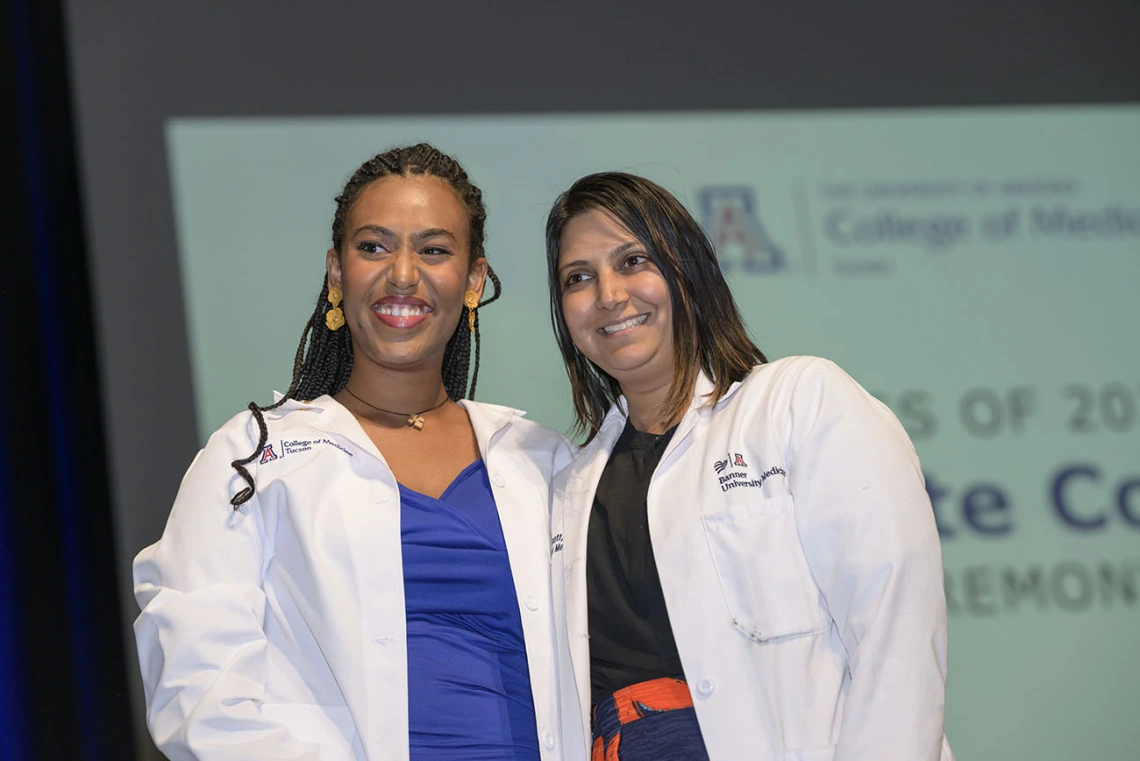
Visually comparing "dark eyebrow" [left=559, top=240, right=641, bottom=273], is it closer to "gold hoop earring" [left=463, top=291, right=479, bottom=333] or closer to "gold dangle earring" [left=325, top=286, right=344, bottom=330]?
"gold hoop earring" [left=463, top=291, right=479, bottom=333]

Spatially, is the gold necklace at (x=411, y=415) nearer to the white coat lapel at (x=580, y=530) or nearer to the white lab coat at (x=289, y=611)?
the white lab coat at (x=289, y=611)

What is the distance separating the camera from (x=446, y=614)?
73.9 inches

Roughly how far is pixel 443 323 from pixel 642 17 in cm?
170

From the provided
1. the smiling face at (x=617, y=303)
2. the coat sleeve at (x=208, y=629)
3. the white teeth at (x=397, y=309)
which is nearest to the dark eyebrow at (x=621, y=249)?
the smiling face at (x=617, y=303)

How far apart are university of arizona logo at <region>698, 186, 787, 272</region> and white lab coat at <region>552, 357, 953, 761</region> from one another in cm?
152

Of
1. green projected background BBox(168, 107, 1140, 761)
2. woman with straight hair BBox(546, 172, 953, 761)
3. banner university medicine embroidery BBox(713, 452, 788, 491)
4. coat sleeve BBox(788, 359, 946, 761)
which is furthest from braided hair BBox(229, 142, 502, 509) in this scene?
green projected background BBox(168, 107, 1140, 761)

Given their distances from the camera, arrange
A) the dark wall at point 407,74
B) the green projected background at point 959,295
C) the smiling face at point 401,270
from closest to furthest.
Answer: the smiling face at point 401,270 < the dark wall at point 407,74 < the green projected background at point 959,295

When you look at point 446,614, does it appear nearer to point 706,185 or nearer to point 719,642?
point 719,642

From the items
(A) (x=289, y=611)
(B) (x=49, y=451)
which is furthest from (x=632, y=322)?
(B) (x=49, y=451)

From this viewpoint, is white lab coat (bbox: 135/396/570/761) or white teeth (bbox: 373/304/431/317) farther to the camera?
white teeth (bbox: 373/304/431/317)

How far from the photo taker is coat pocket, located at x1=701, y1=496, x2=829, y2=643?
65.4 inches

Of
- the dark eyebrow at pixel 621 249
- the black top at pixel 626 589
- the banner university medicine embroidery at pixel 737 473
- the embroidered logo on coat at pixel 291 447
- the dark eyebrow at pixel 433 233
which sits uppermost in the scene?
the dark eyebrow at pixel 433 233

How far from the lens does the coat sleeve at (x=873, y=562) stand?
1.53m

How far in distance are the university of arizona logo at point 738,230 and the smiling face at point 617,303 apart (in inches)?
52.3
